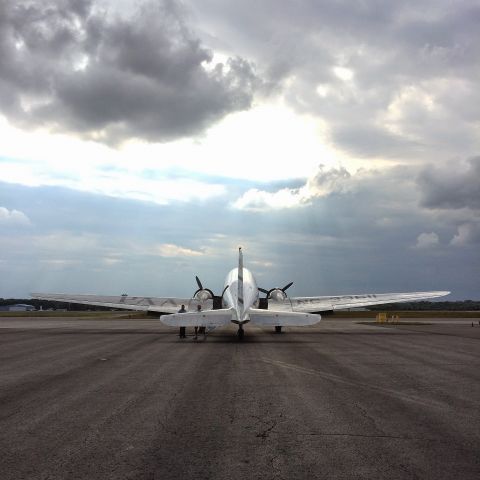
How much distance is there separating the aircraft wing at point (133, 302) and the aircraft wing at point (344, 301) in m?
6.71

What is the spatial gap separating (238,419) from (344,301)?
35.3 metres

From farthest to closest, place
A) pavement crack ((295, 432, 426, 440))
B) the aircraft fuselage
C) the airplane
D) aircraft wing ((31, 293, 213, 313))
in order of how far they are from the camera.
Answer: aircraft wing ((31, 293, 213, 313)) → the airplane → the aircraft fuselage → pavement crack ((295, 432, 426, 440))

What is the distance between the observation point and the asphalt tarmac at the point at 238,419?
671cm

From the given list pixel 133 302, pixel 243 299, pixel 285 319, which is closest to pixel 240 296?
pixel 243 299

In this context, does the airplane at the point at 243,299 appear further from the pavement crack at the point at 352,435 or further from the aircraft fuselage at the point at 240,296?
the pavement crack at the point at 352,435

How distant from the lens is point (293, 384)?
45.0 ft

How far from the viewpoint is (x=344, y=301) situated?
43500 millimetres

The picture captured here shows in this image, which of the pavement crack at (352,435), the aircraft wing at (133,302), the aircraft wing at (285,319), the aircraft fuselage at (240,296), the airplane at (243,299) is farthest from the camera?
the aircraft wing at (133,302)

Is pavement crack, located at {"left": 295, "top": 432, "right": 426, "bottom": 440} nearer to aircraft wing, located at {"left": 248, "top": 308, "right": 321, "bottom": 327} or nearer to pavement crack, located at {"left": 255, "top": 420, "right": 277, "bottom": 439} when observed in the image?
pavement crack, located at {"left": 255, "top": 420, "right": 277, "bottom": 439}

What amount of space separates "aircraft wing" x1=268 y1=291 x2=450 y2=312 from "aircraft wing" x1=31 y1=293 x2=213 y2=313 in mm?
6711

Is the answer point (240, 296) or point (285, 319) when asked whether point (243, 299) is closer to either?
point (240, 296)

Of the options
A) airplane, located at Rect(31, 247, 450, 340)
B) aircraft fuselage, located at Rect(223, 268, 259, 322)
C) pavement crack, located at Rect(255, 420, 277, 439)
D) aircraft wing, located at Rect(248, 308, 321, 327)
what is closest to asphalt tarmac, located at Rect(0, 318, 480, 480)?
pavement crack, located at Rect(255, 420, 277, 439)

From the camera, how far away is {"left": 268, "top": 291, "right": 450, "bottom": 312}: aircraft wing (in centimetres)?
4159

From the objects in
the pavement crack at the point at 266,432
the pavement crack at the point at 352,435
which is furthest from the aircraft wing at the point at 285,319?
the pavement crack at the point at 352,435
